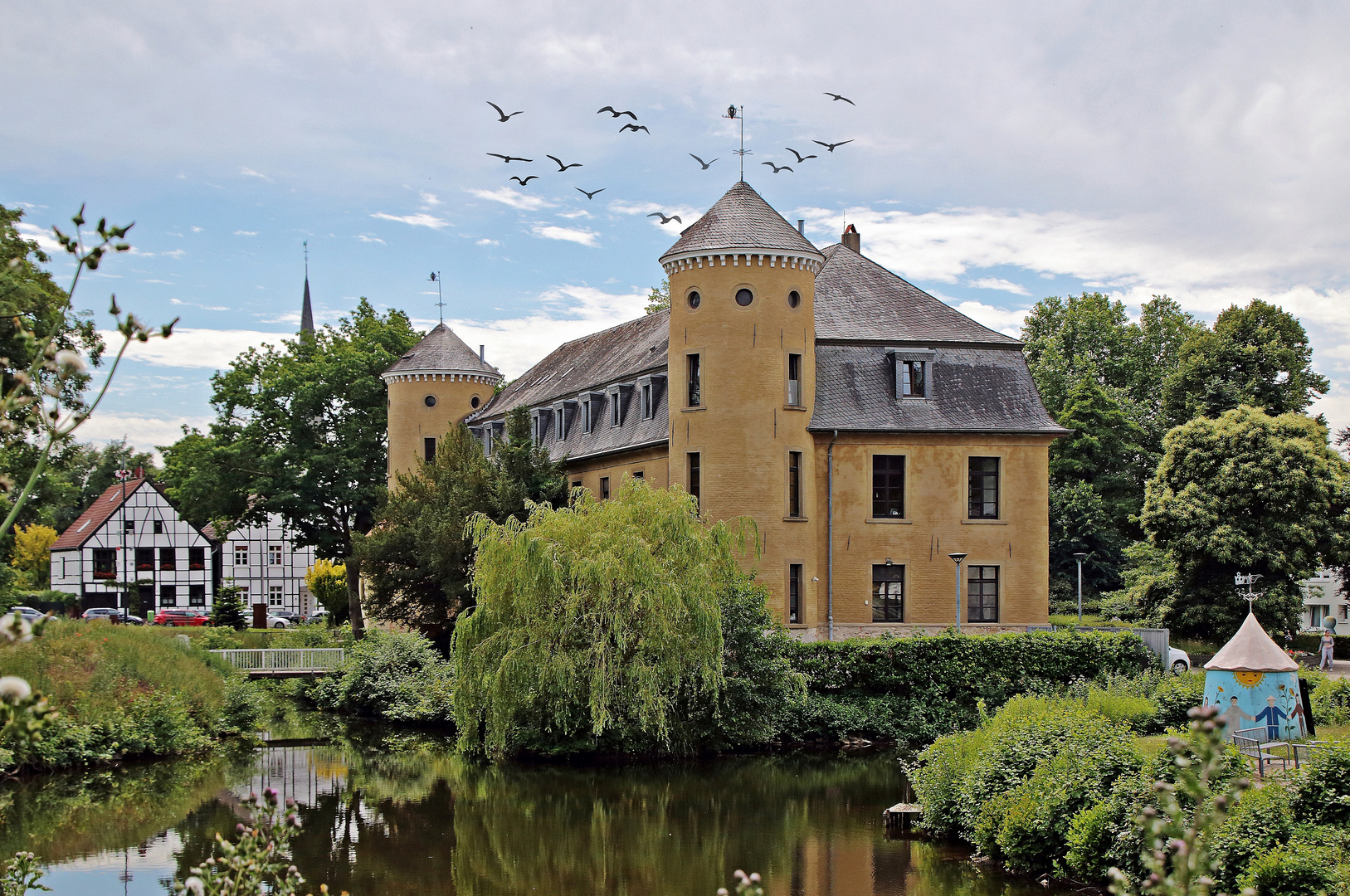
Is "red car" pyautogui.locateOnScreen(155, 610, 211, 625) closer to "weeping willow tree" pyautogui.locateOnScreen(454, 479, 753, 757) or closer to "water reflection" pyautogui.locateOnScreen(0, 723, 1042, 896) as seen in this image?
"water reflection" pyautogui.locateOnScreen(0, 723, 1042, 896)

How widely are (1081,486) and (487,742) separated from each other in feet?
88.8

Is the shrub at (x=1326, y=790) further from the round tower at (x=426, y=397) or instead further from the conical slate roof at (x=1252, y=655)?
the round tower at (x=426, y=397)

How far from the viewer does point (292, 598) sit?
7056cm

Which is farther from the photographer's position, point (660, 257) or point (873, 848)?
point (660, 257)

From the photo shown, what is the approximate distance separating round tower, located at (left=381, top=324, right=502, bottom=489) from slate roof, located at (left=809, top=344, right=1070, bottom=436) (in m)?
17.4

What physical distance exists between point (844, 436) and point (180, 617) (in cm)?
3535

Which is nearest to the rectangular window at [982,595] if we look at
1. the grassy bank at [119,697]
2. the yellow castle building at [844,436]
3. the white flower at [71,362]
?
the yellow castle building at [844,436]

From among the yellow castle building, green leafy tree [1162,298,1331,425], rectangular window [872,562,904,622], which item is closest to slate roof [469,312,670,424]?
the yellow castle building

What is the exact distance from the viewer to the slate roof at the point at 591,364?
1464 inches

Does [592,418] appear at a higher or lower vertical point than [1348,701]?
higher

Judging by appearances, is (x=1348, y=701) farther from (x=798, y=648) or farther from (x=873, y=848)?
(x=798, y=648)

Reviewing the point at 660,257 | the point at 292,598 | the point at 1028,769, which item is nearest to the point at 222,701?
the point at 660,257

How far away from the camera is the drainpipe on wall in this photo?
3070cm

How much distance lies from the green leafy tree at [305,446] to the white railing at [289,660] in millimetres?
11607
